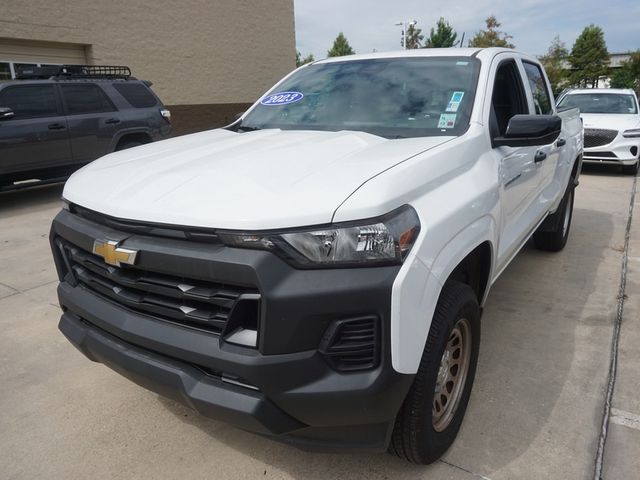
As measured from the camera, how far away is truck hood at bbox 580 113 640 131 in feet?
33.4

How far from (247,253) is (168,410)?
4.71 feet

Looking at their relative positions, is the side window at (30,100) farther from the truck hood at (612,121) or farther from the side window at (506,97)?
the truck hood at (612,121)

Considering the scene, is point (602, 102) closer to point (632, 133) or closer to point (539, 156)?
point (632, 133)

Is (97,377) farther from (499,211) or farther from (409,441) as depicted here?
(499,211)

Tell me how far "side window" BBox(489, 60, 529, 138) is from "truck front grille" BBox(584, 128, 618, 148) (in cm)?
779

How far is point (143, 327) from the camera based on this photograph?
2012 millimetres

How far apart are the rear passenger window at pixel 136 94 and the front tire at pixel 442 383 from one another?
27.6 ft

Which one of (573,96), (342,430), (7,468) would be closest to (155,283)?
(342,430)

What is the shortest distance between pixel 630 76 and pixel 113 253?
167ft

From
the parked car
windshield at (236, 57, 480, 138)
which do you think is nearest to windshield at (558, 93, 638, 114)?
the parked car

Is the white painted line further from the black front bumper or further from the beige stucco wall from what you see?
the beige stucco wall

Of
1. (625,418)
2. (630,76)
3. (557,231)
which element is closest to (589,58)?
(630,76)

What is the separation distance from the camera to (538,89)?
427cm

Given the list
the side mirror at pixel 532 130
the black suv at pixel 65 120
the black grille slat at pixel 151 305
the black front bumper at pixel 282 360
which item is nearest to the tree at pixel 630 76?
the black suv at pixel 65 120
